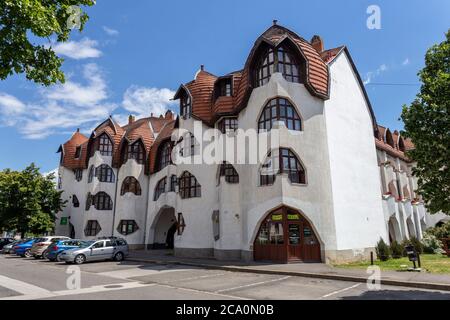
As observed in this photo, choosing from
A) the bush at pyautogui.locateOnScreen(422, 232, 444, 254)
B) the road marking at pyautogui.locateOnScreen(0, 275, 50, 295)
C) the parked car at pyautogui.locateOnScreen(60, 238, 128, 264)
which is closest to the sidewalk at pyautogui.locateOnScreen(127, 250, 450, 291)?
the parked car at pyautogui.locateOnScreen(60, 238, 128, 264)

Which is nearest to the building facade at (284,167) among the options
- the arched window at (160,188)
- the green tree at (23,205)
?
the arched window at (160,188)

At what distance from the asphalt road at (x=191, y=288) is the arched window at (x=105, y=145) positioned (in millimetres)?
22029

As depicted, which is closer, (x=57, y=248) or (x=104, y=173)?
Result: (x=57, y=248)

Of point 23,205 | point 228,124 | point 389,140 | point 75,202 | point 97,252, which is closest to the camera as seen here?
point 97,252

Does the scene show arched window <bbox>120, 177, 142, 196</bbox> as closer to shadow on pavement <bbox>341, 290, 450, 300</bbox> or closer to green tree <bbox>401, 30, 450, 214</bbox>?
shadow on pavement <bbox>341, 290, 450, 300</bbox>

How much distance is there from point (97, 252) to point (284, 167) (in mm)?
13901

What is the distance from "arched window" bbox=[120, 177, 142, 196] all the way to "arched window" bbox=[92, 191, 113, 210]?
89.2 inches

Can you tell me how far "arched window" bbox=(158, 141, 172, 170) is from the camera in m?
31.0

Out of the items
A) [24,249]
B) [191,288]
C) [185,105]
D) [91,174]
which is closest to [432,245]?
[191,288]

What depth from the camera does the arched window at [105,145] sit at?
35844 millimetres

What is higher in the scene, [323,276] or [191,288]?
[323,276]

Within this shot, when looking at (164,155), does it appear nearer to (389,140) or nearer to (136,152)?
(136,152)

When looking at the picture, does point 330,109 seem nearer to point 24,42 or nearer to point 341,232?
point 341,232

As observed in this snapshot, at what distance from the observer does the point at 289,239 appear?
1866 centimetres
